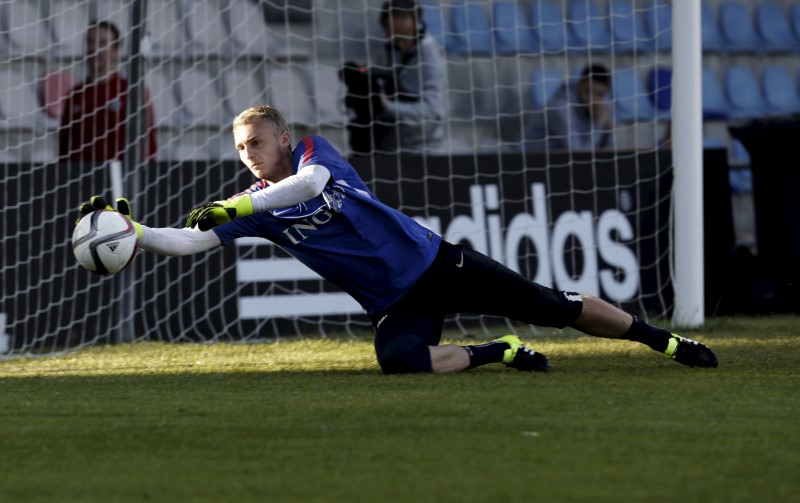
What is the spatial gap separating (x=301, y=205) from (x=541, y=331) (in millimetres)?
2970

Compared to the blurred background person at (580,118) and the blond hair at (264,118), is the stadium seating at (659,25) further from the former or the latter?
the blond hair at (264,118)

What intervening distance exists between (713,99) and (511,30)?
2.36 metres

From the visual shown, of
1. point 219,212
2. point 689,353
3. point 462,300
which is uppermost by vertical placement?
point 219,212

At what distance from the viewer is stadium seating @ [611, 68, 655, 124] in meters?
10.9

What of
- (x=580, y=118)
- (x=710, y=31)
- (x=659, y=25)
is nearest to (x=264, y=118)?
(x=580, y=118)

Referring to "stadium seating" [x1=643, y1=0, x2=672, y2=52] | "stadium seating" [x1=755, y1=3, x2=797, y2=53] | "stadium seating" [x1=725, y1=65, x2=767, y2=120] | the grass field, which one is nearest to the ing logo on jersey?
the grass field

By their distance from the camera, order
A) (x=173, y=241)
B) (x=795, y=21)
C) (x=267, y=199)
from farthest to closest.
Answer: (x=795, y=21) → (x=173, y=241) → (x=267, y=199)

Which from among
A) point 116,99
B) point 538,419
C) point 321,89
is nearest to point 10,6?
point 116,99

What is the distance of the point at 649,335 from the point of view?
5.69 m

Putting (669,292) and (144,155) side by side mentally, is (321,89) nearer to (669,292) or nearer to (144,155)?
(144,155)

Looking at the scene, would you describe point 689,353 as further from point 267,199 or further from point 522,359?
point 267,199

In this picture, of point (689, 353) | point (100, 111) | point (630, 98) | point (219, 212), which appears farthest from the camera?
point (630, 98)

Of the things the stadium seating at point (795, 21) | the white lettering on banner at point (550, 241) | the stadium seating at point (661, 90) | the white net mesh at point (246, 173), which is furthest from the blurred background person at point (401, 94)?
the stadium seating at point (795, 21)

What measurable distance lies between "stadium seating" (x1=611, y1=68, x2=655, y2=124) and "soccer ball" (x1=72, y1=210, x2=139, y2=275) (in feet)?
20.9
